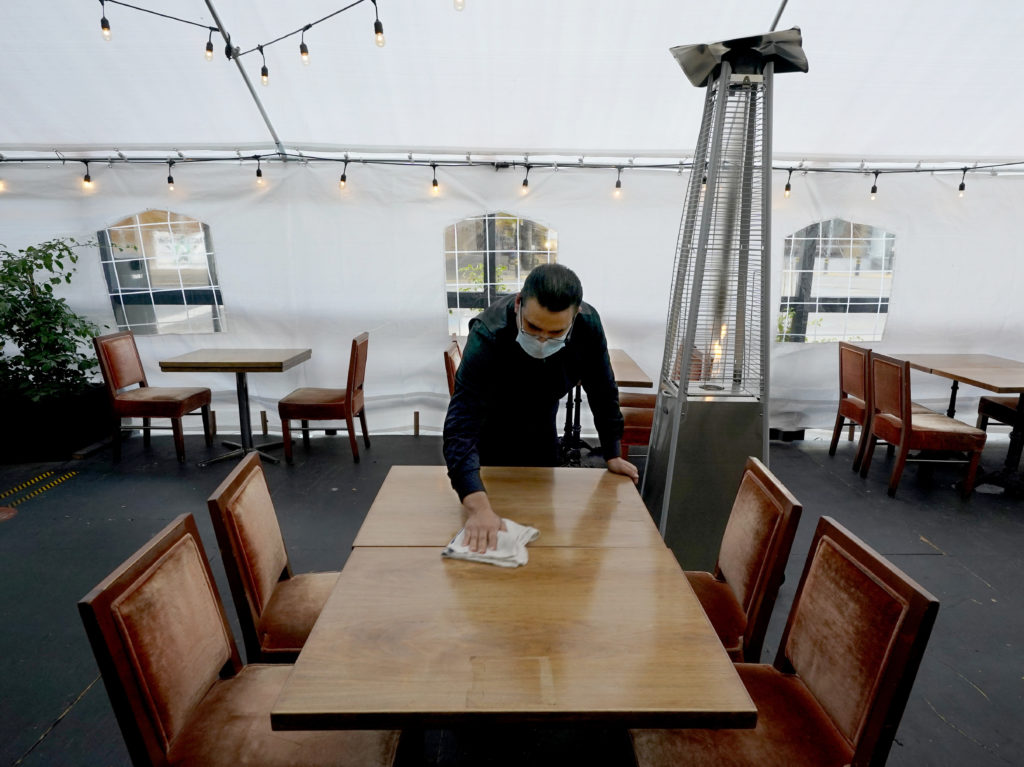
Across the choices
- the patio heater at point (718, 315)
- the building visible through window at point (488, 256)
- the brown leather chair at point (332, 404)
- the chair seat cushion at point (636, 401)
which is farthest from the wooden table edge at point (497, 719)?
the building visible through window at point (488, 256)

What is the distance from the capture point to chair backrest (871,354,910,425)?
3439 millimetres

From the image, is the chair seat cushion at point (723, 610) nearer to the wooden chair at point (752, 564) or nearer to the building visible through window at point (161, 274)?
the wooden chair at point (752, 564)

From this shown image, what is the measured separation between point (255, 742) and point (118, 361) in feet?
13.8

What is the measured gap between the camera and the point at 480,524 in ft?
4.75

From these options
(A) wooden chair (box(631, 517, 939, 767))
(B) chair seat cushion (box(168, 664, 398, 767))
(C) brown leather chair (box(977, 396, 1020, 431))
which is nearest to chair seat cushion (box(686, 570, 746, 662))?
(A) wooden chair (box(631, 517, 939, 767))

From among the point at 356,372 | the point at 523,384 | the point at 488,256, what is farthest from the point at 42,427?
the point at 523,384

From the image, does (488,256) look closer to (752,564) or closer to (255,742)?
(752,564)

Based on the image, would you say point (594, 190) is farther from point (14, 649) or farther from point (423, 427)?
point (14, 649)

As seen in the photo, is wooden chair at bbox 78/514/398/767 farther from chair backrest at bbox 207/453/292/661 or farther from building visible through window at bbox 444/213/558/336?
building visible through window at bbox 444/213/558/336

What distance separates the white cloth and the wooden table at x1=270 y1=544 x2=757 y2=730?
0.9 inches

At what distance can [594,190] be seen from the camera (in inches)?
179

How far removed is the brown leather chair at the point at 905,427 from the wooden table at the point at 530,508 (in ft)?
9.07

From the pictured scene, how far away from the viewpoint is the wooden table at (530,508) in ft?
4.87

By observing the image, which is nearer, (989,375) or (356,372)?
(989,375)
